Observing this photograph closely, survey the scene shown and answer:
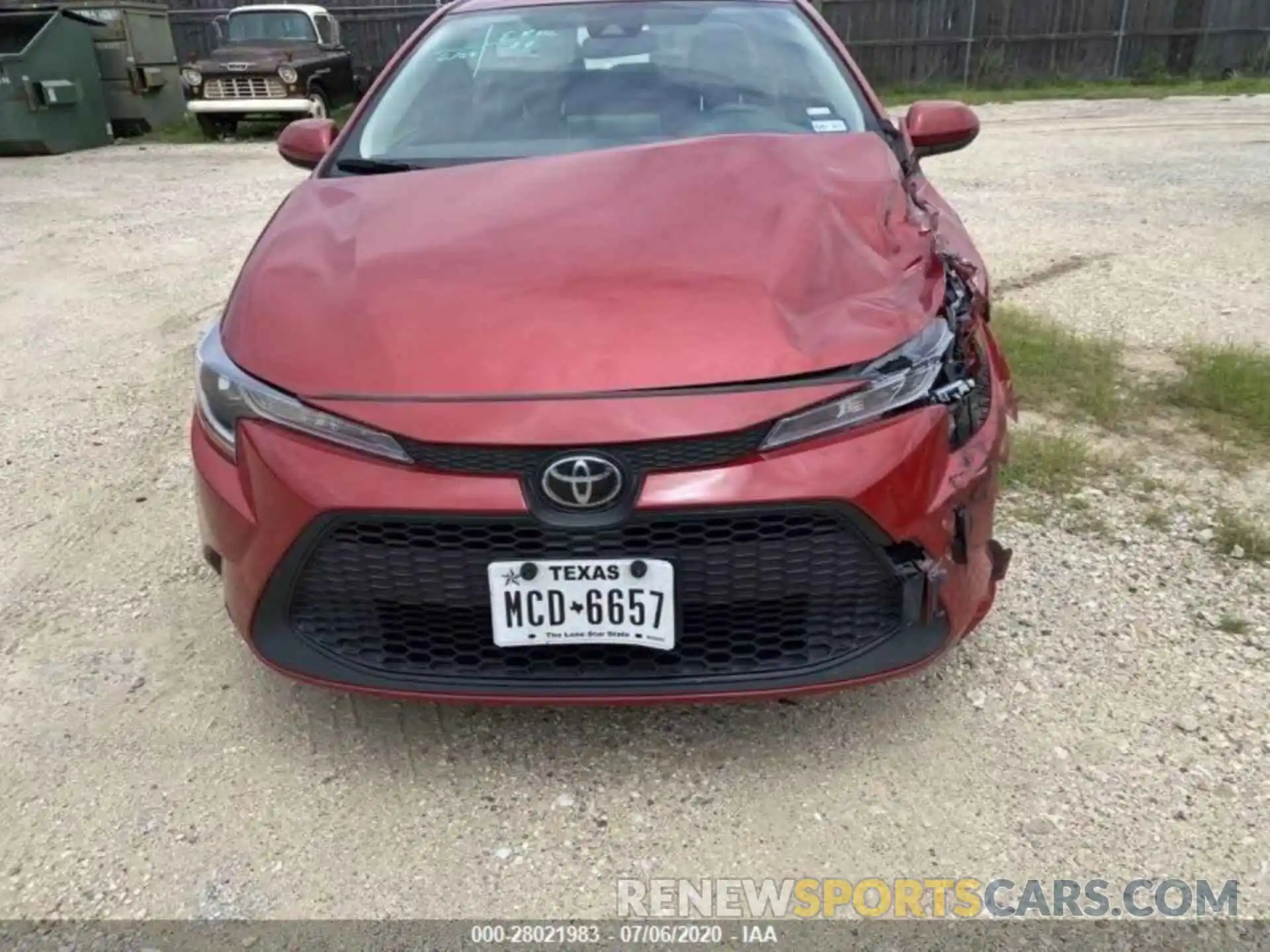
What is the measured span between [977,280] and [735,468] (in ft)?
3.19

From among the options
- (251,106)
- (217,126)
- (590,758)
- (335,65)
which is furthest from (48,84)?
(590,758)

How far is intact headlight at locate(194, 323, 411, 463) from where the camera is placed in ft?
6.23

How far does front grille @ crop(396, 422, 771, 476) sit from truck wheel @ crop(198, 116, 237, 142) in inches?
481

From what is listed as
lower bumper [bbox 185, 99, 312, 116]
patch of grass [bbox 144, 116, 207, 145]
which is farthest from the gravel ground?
patch of grass [bbox 144, 116, 207, 145]

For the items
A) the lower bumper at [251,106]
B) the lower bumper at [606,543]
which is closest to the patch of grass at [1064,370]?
the lower bumper at [606,543]

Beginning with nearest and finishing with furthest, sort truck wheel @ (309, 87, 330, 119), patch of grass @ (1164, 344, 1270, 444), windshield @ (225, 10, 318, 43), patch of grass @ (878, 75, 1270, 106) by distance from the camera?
patch of grass @ (1164, 344, 1270, 444) < truck wheel @ (309, 87, 330, 119) < windshield @ (225, 10, 318, 43) < patch of grass @ (878, 75, 1270, 106)

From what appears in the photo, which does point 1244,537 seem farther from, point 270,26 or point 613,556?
point 270,26

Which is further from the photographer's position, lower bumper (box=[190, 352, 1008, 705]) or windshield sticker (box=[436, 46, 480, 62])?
windshield sticker (box=[436, 46, 480, 62])

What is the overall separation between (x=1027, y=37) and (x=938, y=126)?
1563 cm

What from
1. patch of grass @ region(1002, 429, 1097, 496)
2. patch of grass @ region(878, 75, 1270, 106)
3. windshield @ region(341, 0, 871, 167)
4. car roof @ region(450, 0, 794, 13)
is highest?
car roof @ region(450, 0, 794, 13)

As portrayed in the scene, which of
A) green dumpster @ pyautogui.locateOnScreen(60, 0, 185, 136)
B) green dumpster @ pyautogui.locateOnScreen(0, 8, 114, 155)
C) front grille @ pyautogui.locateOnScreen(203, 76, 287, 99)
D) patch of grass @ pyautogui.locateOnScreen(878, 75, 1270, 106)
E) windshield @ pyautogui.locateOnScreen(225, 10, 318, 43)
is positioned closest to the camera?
green dumpster @ pyautogui.locateOnScreen(0, 8, 114, 155)

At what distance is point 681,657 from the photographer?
1.97 metres

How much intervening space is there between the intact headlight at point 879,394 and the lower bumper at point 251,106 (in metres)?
11.8

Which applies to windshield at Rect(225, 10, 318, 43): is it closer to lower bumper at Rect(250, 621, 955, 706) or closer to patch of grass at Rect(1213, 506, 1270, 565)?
patch of grass at Rect(1213, 506, 1270, 565)
